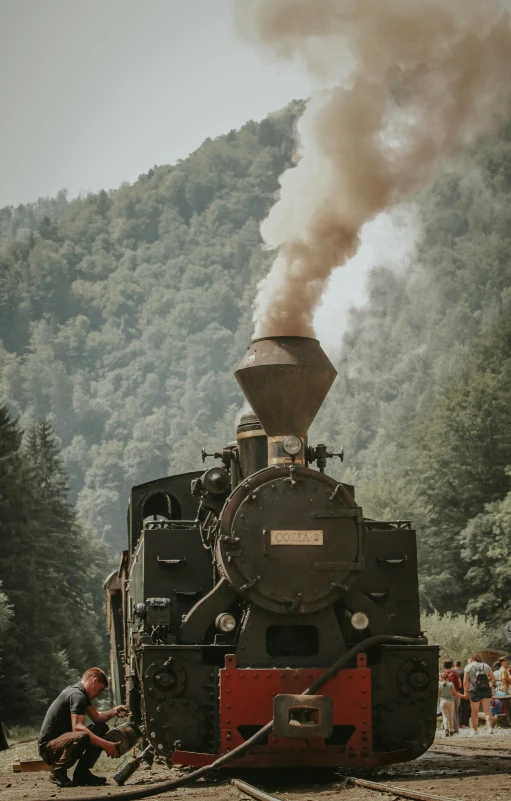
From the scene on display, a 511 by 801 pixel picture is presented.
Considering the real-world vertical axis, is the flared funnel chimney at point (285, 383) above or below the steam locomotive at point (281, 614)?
above

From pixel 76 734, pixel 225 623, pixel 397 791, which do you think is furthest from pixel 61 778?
pixel 397 791

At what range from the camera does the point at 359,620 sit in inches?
437

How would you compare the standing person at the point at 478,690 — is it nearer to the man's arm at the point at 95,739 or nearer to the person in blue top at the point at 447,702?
the person in blue top at the point at 447,702

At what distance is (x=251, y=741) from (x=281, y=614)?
4.09 feet

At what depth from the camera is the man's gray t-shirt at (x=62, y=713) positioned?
10844mm

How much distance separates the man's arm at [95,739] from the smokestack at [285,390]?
296 centimetres

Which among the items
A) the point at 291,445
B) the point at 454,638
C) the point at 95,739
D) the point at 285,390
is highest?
the point at 285,390

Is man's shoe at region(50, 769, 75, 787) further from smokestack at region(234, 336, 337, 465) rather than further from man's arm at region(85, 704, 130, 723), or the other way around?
smokestack at region(234, 336, 337, 465)

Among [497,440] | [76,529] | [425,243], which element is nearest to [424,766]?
[497,440]

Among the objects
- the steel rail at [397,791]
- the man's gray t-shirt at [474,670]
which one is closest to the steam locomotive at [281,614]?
the steel rail at [397,791]

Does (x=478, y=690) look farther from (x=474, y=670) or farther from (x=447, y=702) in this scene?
(x=447, y=702)

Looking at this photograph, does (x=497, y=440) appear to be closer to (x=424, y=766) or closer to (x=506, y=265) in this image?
(x=424, y=766)

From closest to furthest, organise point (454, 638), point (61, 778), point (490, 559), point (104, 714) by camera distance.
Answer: point (61, 778) → point (104, 714) → point (454, 638) → point (490, 559)

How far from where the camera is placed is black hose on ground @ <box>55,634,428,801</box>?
8872mm
